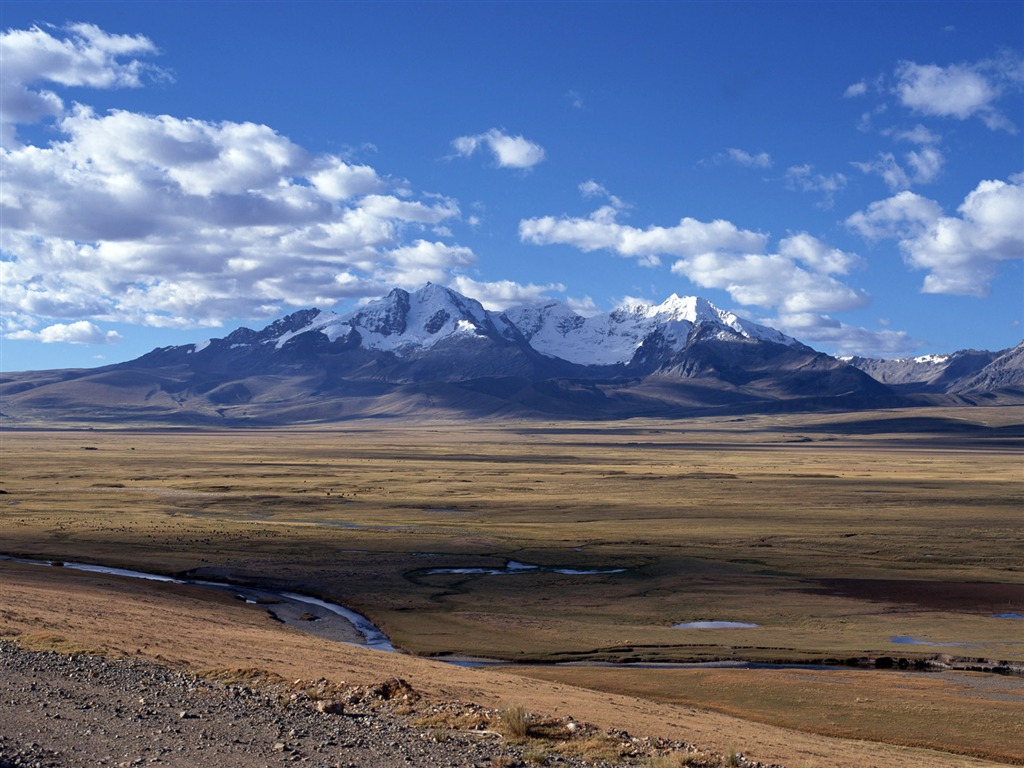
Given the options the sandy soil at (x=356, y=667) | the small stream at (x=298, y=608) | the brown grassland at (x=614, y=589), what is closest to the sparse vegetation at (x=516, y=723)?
the sandy soil at (x=356, y=667)

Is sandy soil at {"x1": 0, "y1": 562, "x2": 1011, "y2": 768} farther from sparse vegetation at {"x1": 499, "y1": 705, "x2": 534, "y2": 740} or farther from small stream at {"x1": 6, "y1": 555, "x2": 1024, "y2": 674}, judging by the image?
small stream at {"x1": 6, "y1": 555, "x2": 1024, "y2": 674}

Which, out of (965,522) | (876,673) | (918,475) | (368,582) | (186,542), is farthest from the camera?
(918,475)

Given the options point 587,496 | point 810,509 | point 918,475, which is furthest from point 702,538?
point 918,475

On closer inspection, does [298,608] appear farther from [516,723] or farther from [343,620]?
[516,723]

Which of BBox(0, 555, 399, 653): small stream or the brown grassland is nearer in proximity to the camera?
the brown grassland

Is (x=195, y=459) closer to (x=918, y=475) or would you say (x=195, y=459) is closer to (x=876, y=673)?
(x=918, y=475)

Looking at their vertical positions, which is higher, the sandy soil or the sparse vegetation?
the sparse vegetation

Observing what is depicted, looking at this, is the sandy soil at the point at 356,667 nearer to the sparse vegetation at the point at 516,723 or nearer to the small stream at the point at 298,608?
the sparse vegetation at the point at 516,723

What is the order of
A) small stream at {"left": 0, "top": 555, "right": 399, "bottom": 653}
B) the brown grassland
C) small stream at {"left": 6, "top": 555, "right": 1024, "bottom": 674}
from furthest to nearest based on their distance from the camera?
small stream at {"left": 0, "top": 555, "right": 399, "bottom": 653} → small stream at {"left": 6, "top": 555, "right": 1024, "bottom": 674} → the brown grassland

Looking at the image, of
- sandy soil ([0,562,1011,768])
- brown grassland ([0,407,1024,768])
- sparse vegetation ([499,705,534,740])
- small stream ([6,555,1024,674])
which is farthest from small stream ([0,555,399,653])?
sparse vegetation ([499,705,534,740])
